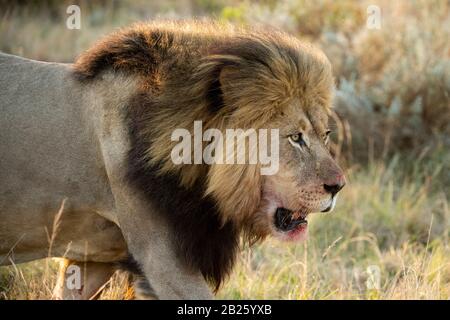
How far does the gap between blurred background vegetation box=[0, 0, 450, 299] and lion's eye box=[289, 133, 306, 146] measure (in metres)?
1.16

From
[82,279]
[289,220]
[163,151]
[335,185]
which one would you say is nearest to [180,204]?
[163,151]

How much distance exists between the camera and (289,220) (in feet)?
12.5

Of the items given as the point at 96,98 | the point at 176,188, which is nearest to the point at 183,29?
the point at 96,98

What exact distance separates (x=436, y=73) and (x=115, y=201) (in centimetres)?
493

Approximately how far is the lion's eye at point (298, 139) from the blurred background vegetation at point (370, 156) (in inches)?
45.6

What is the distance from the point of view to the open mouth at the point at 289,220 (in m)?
3.76

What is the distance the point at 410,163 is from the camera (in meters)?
7.84

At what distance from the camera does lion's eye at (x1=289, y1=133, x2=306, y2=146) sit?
12.2 feet

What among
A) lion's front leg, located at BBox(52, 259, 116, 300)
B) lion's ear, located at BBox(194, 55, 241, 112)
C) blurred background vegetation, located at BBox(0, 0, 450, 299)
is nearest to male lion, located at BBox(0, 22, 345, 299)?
lion's ear, located at BBox(194, 55, 241, 112)

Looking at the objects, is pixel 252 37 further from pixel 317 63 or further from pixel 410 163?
pixel 410 163

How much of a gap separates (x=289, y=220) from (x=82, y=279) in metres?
1.19

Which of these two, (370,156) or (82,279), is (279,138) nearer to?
(82,279)

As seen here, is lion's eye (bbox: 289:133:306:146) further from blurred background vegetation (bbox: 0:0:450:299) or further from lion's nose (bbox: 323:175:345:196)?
blurred background vegetation (bbox: 0:0:450:299)

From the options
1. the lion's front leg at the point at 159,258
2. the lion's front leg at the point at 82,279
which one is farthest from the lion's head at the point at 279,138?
the lion's front leg at the point at 82,279
